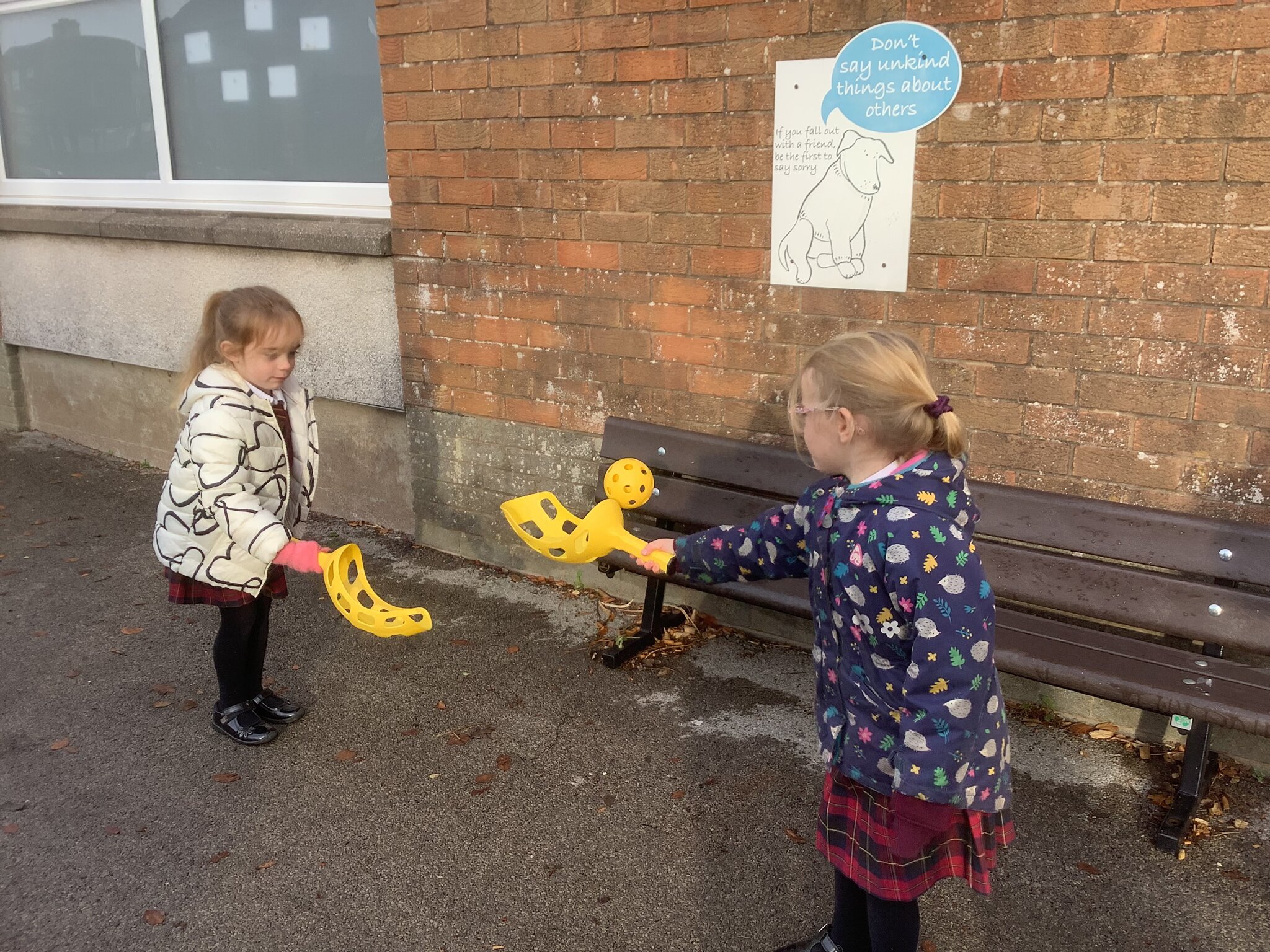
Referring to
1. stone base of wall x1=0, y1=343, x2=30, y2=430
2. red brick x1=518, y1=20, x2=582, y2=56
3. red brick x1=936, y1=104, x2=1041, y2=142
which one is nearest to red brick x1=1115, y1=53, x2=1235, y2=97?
red brick x1=936, y1=104, x2=1041, y2=142

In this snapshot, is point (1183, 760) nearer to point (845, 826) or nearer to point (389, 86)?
point (845, 826)

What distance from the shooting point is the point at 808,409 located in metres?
2.12

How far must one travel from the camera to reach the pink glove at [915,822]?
201cm

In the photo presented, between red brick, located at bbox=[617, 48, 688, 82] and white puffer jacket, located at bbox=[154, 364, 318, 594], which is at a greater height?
red brick, located at bbox=[617, 48, 688, 82]

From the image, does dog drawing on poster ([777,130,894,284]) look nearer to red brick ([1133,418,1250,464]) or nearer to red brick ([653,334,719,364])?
red brick ([653,334,719,364])

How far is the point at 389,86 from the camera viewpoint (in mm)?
4723

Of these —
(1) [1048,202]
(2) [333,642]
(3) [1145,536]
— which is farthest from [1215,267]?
(2) [333,642]

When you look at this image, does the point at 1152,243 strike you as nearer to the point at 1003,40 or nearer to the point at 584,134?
the point at 1003,40

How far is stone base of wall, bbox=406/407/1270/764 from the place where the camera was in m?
4.33

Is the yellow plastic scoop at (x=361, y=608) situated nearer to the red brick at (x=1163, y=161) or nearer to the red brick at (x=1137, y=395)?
the red brick at (x=1137, y=395)

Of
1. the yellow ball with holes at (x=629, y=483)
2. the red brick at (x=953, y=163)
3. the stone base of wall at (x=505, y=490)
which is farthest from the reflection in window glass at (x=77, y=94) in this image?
the red brick at (x=953, y=163)

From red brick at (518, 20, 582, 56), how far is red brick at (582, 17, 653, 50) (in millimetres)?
41

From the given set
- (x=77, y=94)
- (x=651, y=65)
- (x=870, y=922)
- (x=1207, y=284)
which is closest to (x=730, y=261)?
(x=651, y=65)

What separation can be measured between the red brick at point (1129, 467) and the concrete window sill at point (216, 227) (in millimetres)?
3154
